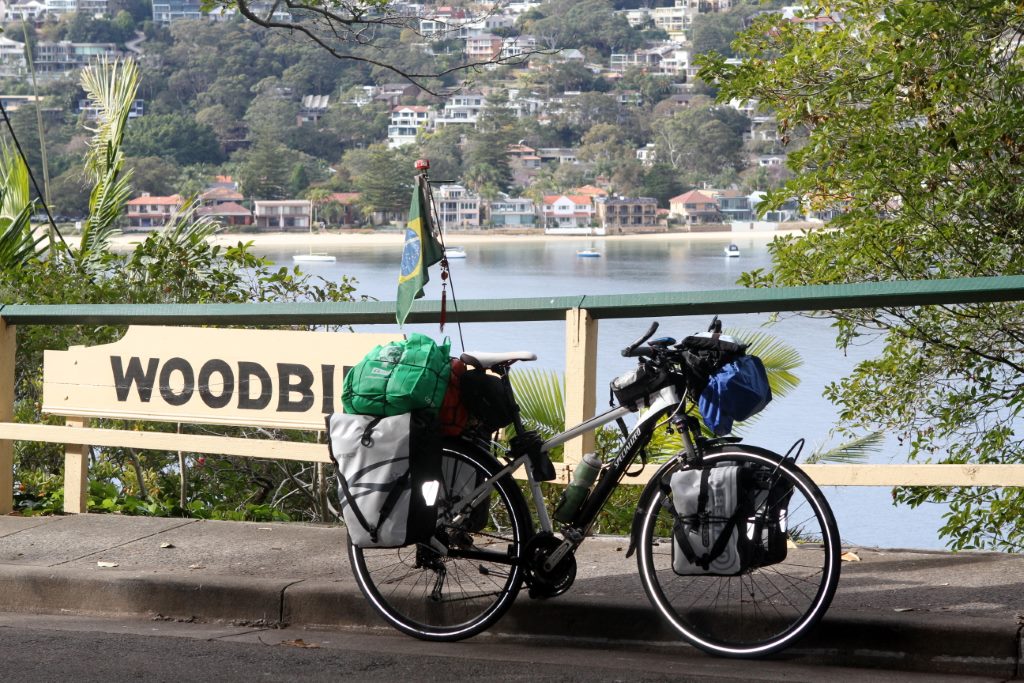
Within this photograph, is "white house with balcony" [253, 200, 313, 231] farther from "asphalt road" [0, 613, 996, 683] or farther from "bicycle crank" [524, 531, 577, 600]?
"bicycle crank" [524, 531, 577, 600]

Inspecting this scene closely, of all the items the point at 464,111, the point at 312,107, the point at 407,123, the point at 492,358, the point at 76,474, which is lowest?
the point at 76,474

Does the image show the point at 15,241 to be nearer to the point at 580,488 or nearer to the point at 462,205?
the point at 580,488

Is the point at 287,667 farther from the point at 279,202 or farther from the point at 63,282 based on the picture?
the point at 279,202

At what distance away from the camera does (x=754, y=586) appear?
453 cm

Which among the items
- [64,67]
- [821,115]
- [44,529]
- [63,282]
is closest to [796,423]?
[821,115]

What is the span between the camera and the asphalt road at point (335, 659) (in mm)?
4293

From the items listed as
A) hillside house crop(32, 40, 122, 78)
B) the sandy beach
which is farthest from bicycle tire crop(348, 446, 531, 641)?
hillside house crop(32, 40, 122, 78)

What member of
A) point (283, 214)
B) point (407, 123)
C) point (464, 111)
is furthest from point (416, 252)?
point (464, 111)

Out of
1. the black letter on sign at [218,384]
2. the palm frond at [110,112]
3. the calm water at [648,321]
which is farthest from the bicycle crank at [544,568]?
the palm frond at [110,112]

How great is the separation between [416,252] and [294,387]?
1.28 m

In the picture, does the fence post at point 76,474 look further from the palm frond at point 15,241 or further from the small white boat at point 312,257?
the small white boat at point 312,257

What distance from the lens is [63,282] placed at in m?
10.0

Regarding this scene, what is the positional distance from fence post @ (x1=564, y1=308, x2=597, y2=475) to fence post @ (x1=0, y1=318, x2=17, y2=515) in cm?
285

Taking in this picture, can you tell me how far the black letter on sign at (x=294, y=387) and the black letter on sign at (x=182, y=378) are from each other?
485mm
